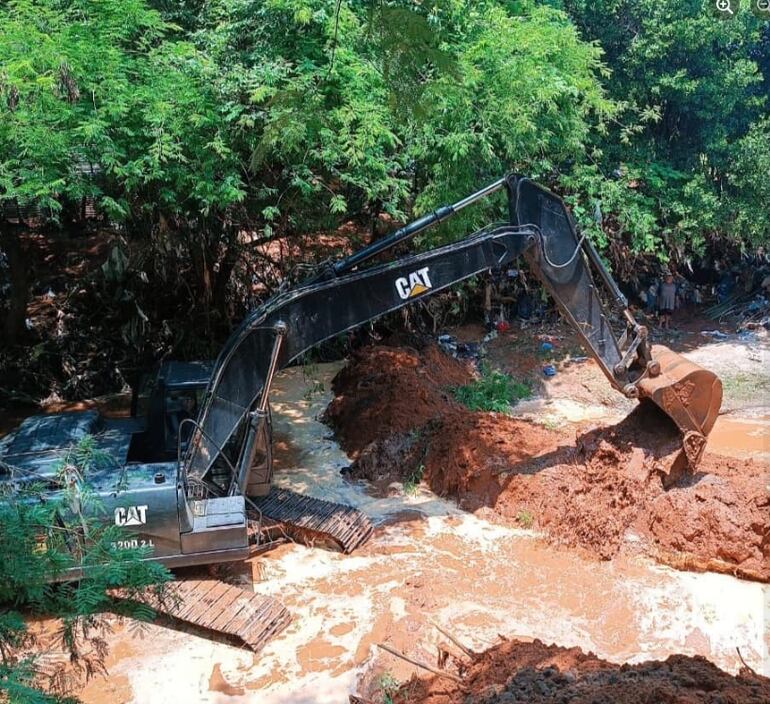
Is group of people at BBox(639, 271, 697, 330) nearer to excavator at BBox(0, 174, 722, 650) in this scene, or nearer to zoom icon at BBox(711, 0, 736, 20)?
zoom icon at BBox(711, 0, 736, 20)

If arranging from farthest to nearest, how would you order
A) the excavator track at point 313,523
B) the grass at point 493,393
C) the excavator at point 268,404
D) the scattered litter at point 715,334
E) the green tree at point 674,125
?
the scattered litter at point 715,334, the green tree at point 674,125, the grass at point 493,393, the excavator track at point 313,523, the excavator at point 268,404

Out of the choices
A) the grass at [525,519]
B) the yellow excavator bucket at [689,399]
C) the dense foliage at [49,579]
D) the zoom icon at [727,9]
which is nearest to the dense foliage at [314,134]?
the zoom icon at [727,9]

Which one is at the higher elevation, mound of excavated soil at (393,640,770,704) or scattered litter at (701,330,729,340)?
mound of excavated soil at (393,640,770,704)

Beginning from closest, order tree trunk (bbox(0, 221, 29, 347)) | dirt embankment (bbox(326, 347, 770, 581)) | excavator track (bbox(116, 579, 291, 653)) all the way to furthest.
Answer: excavator track (bbox(116, 579, 291, 653)) → dirt embankment (bbox(326, 347, 770, 581)) → tree trunk (bbox(0, 221, 29, 347))

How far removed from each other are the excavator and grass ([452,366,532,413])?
3611 millimetres

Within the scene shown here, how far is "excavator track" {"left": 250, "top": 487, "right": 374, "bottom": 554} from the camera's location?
7.83 meters

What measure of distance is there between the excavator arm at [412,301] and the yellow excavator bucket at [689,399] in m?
A: 0.01

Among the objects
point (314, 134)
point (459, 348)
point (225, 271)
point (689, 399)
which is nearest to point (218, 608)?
point (689, 399)

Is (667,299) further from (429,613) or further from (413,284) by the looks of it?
(429,613)

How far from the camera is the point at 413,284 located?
7.67 meters

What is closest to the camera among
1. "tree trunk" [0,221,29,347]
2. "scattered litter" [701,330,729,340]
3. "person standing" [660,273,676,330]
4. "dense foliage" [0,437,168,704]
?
"dense foliage" [0,437,168,704]

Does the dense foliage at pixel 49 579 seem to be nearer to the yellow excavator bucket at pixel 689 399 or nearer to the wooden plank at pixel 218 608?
the wooden plank at pixel 218 608

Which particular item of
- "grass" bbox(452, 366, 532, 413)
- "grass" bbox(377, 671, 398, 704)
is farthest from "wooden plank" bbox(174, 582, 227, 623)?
"grass" bbox(452, 366, 532, 413)

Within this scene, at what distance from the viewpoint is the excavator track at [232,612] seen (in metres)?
6.27
